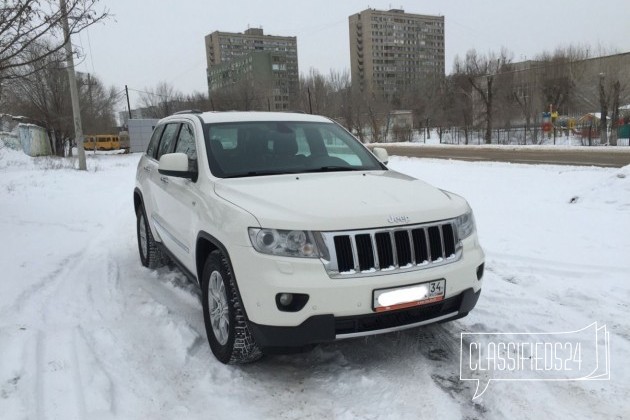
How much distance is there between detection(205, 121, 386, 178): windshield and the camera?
414 cm

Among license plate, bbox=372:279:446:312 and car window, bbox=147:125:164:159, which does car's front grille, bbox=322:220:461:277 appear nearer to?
license plate, bbox=372:279:446:312

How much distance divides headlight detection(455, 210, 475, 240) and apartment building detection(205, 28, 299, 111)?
58198 mm

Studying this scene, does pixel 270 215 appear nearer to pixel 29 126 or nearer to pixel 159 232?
pixel 159 232

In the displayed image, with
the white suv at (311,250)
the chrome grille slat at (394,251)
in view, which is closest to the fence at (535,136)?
the white suv at (311,250)

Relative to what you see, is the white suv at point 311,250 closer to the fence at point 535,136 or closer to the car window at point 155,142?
the car window at point 155,142

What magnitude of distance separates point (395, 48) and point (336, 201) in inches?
3285

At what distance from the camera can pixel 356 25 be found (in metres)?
84.9

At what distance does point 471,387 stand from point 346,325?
0.92m

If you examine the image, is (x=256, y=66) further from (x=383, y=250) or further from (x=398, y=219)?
(x=383, y=250)

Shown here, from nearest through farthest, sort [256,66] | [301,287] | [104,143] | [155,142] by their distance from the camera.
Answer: [301,287] → [155,142] → [104,143] → [256,66]

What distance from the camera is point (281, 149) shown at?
4441 millimetres

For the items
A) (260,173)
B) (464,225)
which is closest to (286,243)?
(260,173)

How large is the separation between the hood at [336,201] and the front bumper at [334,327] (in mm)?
546

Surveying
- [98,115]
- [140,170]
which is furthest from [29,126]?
[140,170]
